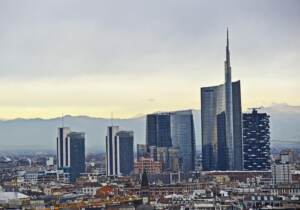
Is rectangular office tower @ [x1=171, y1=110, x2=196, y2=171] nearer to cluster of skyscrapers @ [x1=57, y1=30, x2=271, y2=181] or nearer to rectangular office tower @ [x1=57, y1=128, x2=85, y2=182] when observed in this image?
cluster of skyscrapers @ [x1=57, y1=30, x2=271, y2=181]

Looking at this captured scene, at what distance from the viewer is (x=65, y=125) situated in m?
23.1

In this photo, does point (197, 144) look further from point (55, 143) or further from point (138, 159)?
point (55, 143)

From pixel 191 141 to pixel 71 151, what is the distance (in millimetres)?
3702

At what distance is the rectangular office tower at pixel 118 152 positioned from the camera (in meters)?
22.4

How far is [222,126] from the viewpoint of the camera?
945 inches

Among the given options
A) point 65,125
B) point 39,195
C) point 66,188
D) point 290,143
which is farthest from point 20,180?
point 290,143

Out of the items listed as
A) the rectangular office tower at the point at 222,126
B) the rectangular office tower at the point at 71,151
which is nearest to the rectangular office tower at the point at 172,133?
the rectangular office tower at the point at 222,126

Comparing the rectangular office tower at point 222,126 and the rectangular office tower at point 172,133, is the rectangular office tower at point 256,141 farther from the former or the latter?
the rectangular office tower at point 172,133

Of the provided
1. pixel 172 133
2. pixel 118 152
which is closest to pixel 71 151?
pixel 118 152

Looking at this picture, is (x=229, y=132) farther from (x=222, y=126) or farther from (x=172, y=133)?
(x=172, y=133)

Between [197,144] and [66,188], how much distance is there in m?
7.81

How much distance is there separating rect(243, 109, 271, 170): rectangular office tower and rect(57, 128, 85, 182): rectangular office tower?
4.77 meters

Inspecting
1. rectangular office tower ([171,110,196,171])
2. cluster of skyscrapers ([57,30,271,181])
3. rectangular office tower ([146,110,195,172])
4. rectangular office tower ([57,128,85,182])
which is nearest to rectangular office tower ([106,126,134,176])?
cluster of skyscrapers ([57,30,271,181])

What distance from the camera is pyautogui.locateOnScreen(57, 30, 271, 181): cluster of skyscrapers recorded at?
22.3 metres
